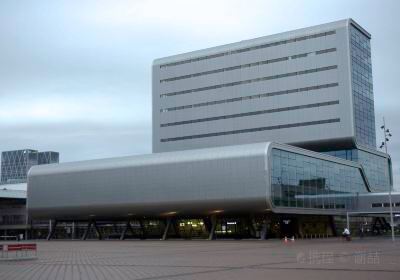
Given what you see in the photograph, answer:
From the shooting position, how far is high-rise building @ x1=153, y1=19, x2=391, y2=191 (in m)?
102

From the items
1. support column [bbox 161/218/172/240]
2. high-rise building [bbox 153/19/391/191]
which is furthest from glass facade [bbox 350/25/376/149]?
support column [bbox 161/218/172/240]

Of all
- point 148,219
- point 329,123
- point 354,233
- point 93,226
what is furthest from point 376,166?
point 93,226

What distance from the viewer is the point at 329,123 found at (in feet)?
334

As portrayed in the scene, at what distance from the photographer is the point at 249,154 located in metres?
72.9

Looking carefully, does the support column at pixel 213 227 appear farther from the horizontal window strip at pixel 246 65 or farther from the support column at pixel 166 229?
the horizontal window strip at pixel 246 65

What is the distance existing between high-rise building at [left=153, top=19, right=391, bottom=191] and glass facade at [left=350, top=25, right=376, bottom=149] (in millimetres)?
171

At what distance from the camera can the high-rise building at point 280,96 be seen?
336 ft

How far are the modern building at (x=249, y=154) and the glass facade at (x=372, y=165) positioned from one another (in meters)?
0.22

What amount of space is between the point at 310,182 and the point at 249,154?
11.5 metres

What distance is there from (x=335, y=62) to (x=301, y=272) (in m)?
83.8

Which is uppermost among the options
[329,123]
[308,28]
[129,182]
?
[308,28]

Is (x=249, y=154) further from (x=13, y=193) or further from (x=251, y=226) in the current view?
(x=13, y=193)

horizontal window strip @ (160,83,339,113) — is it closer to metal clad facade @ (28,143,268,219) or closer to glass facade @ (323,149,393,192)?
glass facade @ (323,149,393,192)

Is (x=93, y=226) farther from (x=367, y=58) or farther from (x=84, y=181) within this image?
(x=367, y=58)
